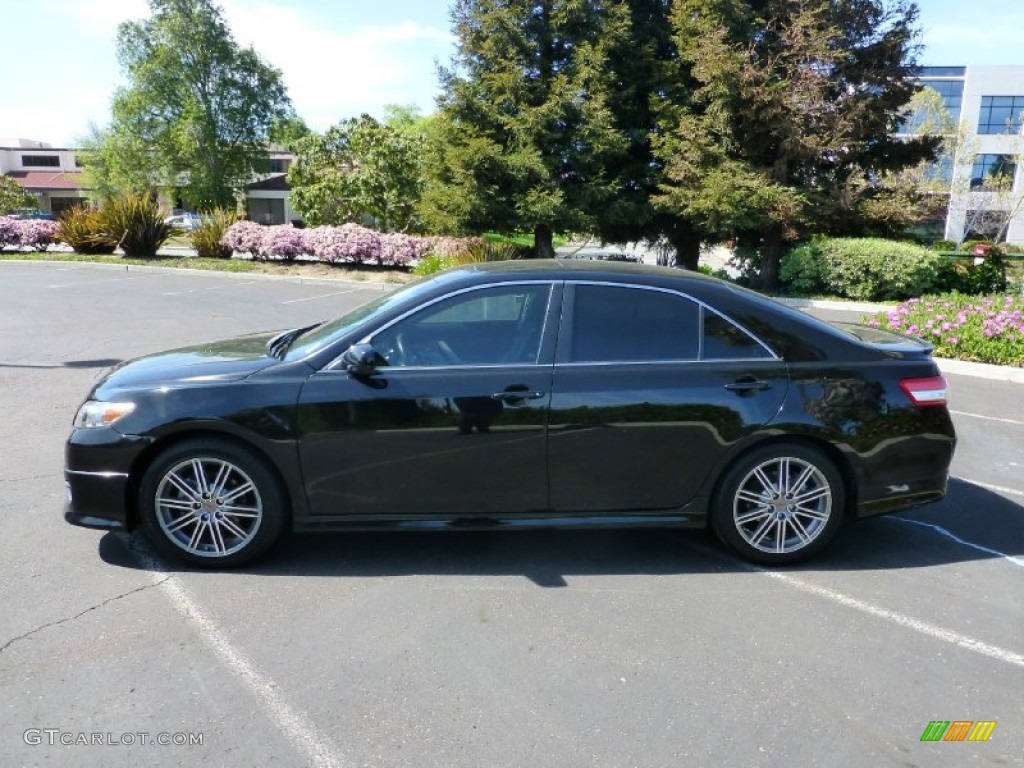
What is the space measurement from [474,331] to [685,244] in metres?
18.2

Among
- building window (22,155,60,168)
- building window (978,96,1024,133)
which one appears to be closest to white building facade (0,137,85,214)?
building window (22,155,60,168)

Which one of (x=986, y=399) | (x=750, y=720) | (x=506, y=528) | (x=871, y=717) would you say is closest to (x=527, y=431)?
(x=506, y=528)

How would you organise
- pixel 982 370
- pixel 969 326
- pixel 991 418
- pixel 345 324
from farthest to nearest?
pixel 969 326 → pixel 982 370 → pixel 991 418 → pixel 345 324

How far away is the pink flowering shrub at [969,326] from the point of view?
9.28 metres

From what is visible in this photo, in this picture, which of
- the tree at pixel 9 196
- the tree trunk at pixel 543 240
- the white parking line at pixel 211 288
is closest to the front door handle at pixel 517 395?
the white parking line at pixel 211 288

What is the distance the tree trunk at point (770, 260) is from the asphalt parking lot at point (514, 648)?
48.0 ft

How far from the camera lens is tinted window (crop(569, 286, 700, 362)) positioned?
4109 mm

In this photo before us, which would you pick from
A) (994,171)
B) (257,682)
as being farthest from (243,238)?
(994,171)

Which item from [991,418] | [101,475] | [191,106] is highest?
[191,106]

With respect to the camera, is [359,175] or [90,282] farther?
[359,175]

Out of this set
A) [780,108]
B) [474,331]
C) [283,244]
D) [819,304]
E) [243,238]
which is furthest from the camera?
[243,238]

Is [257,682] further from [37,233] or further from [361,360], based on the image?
[37,233]

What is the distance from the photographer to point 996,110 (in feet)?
192

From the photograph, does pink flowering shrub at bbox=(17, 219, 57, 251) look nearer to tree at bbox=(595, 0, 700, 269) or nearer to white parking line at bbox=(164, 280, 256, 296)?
white parking line at bbox=(164, 280, 256, 296)
